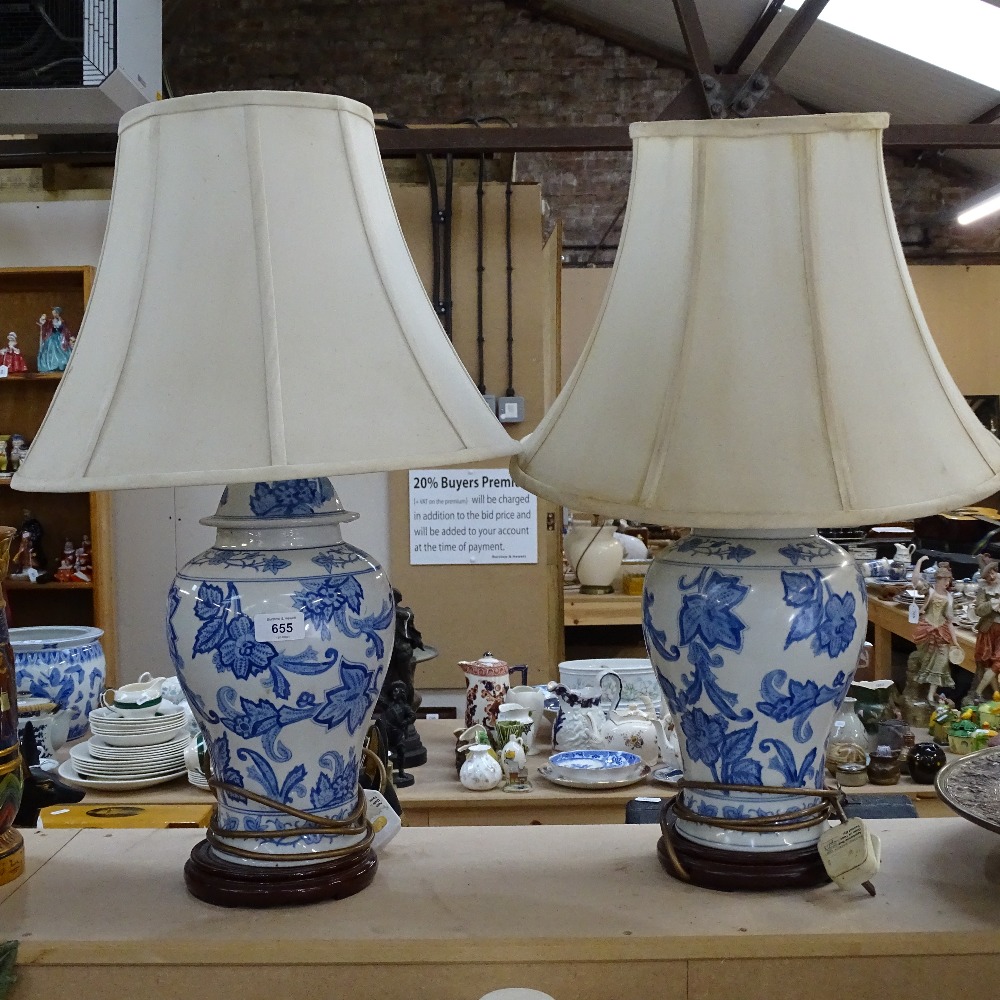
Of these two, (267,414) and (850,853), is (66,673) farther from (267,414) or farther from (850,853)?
(850,853)

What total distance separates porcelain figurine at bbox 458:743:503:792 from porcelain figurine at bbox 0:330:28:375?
2673 mm

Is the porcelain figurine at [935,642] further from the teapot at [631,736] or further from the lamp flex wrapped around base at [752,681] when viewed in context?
the lamp flex wrapped around base at [752,681]

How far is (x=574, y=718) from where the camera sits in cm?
225

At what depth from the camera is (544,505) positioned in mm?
4309

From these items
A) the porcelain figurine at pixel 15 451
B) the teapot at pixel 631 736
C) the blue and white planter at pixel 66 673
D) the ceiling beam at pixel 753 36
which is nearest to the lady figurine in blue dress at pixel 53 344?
the porcelain figurine at pixel 15 451

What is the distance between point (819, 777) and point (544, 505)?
3.36m

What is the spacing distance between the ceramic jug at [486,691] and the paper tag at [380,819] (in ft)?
4.18

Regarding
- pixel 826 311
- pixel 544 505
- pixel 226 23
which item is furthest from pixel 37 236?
pixel 826 311

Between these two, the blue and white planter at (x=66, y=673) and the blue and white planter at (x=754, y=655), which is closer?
the blue and white planter at (x=754, y=655)

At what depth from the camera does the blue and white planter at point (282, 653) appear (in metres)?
0.89

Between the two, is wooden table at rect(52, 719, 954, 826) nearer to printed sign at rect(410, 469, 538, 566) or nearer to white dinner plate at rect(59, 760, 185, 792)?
white dinner plate at rect(59, 760, 185, 792)

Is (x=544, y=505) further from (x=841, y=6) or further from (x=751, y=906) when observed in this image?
(x=751, y=906)

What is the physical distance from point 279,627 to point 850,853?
0.50 m

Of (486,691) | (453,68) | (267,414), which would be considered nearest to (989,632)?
(486,691)
